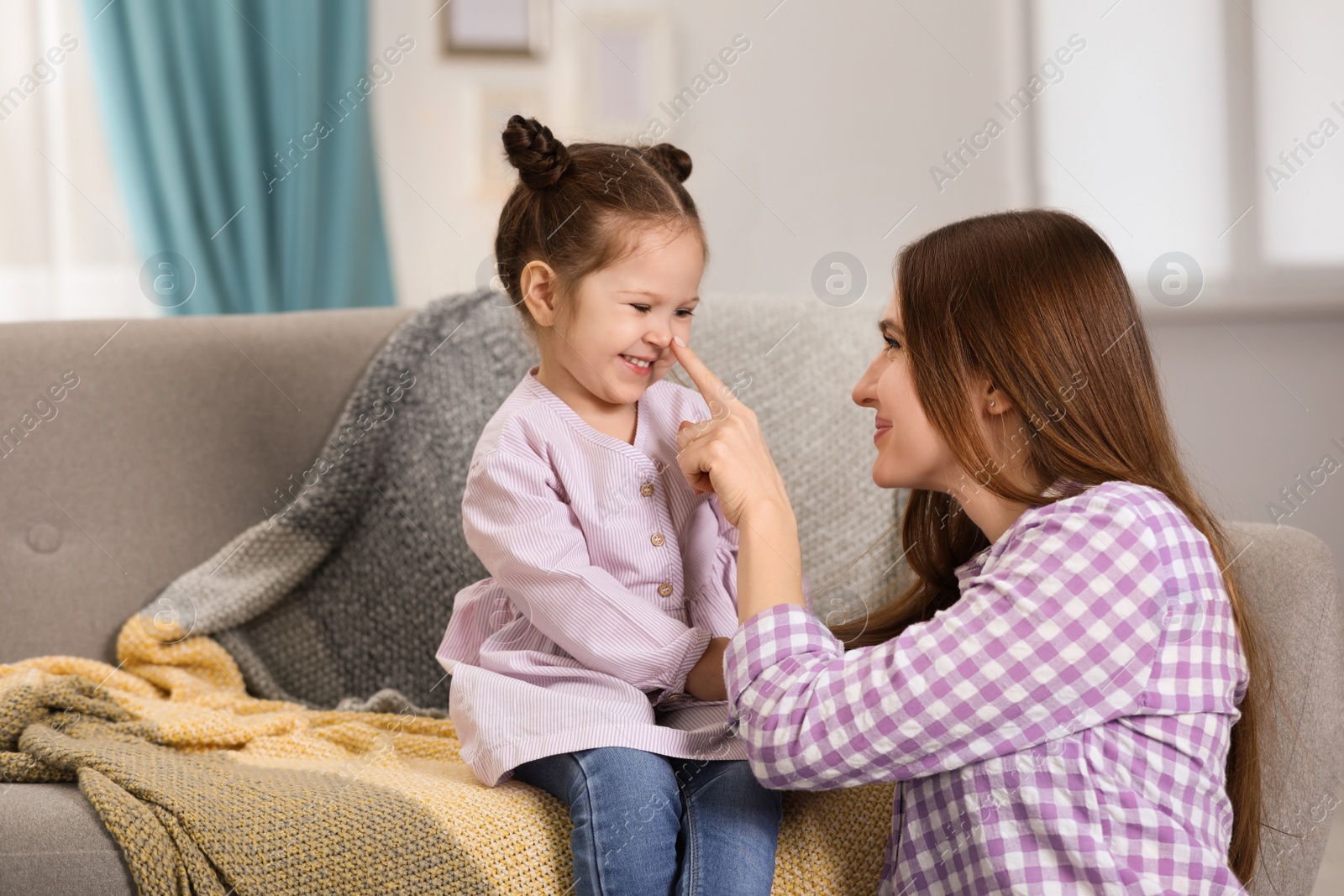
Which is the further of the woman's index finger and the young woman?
the woman's index finger

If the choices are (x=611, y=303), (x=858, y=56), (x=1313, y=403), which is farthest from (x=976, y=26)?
(x=611, y=303)

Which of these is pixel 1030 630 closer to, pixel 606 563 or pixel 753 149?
pixel 606 563

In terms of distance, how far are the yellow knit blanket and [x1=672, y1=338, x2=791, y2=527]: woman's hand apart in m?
0.31

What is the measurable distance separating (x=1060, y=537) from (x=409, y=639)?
1038 millimetres

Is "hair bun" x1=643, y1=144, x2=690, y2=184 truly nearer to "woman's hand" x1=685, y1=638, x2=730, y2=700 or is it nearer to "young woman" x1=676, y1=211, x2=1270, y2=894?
"young woman" x1=676, y1=211, x2=1270, y2=894

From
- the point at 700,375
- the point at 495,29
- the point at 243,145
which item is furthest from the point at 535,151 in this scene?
the point at 243,145

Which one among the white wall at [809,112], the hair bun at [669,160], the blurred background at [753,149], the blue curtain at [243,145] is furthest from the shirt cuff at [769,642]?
the blue curtain at [243,145]

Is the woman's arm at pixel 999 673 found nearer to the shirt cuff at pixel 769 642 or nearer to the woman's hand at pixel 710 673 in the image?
the shirt cuff at pixel 769 642

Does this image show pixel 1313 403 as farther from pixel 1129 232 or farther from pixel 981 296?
pixel 981 296

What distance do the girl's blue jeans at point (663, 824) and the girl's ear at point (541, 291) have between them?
0.47 meters

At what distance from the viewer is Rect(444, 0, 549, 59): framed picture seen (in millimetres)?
2791

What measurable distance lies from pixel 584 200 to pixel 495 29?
1815 millimetres

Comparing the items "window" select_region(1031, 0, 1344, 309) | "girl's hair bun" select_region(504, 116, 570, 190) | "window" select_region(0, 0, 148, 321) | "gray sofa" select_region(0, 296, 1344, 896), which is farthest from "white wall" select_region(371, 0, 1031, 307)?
"girl's hair bun" select_region(504, 116, 570, 190)

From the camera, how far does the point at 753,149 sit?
263cm
